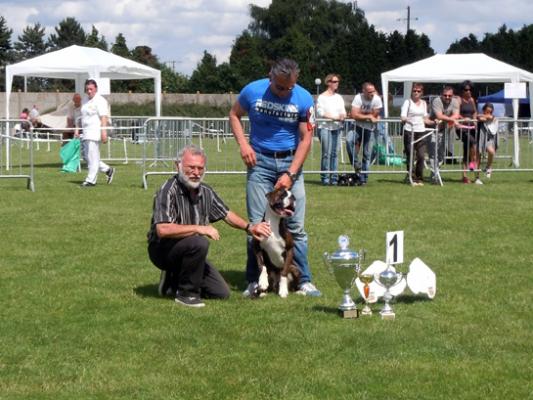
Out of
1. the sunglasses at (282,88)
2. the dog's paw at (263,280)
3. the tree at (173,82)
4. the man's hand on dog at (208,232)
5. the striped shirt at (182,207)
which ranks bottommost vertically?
the dog's paw at (263,280)

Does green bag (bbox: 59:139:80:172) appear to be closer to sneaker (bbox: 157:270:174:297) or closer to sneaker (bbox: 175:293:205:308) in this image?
sneaker (bbox: 157:270:174:297)

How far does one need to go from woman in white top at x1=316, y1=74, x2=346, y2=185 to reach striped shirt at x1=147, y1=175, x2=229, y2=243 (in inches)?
362

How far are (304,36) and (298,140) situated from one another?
301ft

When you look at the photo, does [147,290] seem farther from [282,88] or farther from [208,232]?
[282,88]

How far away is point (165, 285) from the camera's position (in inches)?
286

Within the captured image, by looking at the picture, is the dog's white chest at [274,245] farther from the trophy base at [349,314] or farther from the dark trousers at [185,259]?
the trophy base at [349,314]

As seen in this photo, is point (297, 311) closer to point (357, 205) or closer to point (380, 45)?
point (357, 205)

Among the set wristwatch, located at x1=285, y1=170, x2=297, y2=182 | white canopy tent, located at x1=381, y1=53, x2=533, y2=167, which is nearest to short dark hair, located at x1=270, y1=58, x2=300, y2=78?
A: wristwatch, located at x1=285, y1=170, x2=297, y2=182

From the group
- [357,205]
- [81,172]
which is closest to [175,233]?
[357,205]

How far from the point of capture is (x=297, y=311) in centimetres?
669

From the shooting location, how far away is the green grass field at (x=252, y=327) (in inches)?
197

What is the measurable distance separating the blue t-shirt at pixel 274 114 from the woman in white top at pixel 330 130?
353 inches

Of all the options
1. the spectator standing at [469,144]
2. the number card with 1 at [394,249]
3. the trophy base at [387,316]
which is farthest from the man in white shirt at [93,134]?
the trophy base at [387,316]

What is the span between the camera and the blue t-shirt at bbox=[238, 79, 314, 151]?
23.3 feet
